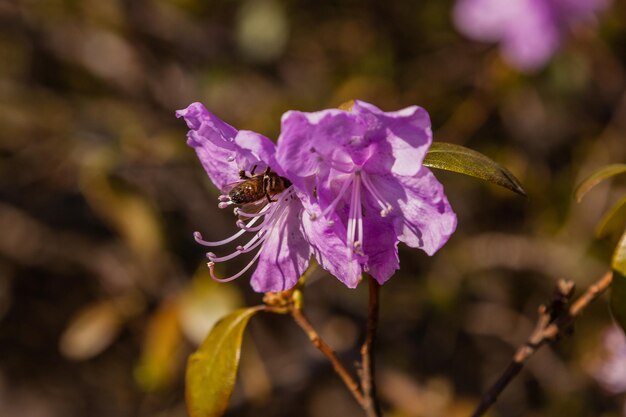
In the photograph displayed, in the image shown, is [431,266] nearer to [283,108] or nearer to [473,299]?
[473,299]

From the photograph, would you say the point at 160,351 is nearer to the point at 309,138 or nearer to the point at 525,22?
the point at 309,138

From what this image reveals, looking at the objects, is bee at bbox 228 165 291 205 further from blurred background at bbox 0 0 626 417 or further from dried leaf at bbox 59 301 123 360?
dried leaf at bbox 59 301 123 360

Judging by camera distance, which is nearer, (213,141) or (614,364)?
(213,141)

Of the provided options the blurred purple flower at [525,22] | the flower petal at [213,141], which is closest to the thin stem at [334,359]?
the flower petal at [213,141]

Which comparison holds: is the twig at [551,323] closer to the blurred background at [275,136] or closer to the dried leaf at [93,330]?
the blurred background at [275,136]

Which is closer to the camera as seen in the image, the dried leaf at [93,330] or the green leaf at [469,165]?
the green leaf at [469,165]

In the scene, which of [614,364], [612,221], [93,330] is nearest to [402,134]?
[612,221]
